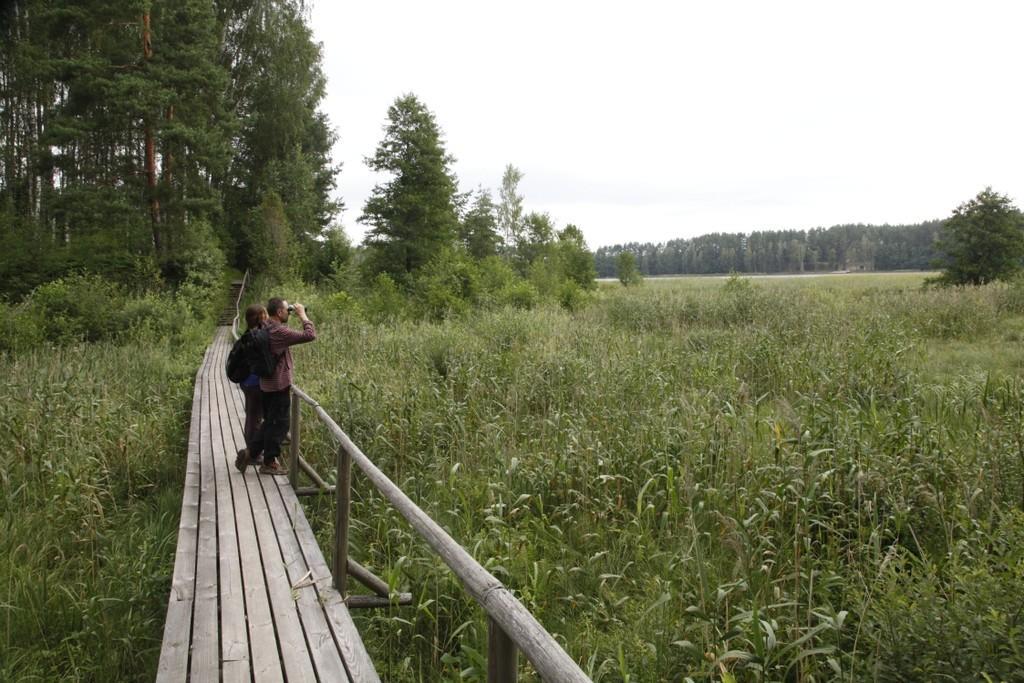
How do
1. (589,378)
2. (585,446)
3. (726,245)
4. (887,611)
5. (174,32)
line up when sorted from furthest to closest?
(726,245)
(174,32)
(589,378)
(585,446)
(887,611)

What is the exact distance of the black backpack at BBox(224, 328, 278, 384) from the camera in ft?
17.5

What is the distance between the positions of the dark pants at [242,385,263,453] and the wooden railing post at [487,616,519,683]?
473 centimetres

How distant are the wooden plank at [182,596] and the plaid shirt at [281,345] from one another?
1126 mm

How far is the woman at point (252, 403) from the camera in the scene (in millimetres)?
5629

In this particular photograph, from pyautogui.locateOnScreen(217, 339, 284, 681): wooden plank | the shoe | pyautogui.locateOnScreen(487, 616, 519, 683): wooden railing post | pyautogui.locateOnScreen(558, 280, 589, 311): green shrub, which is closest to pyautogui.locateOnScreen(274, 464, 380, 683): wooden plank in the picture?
pyautogui.locateOnScreen(217, 339, 284, 681): wooden plank

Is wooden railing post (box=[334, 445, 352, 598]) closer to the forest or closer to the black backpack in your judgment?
the forest

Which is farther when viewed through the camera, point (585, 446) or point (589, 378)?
point (589, 378)

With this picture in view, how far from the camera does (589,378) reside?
289 inches

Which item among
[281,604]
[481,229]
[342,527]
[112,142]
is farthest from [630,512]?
[481,229]

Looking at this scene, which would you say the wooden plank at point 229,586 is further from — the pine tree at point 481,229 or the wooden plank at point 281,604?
the pine tree at point 481,229

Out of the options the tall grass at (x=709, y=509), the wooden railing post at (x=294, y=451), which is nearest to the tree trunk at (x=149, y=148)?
the tall grass at (x=709, y=509)

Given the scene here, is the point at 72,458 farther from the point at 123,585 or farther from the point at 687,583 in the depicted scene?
the point at 687,583

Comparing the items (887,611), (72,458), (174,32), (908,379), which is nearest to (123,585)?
(72,458)

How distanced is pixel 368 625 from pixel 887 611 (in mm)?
2832
